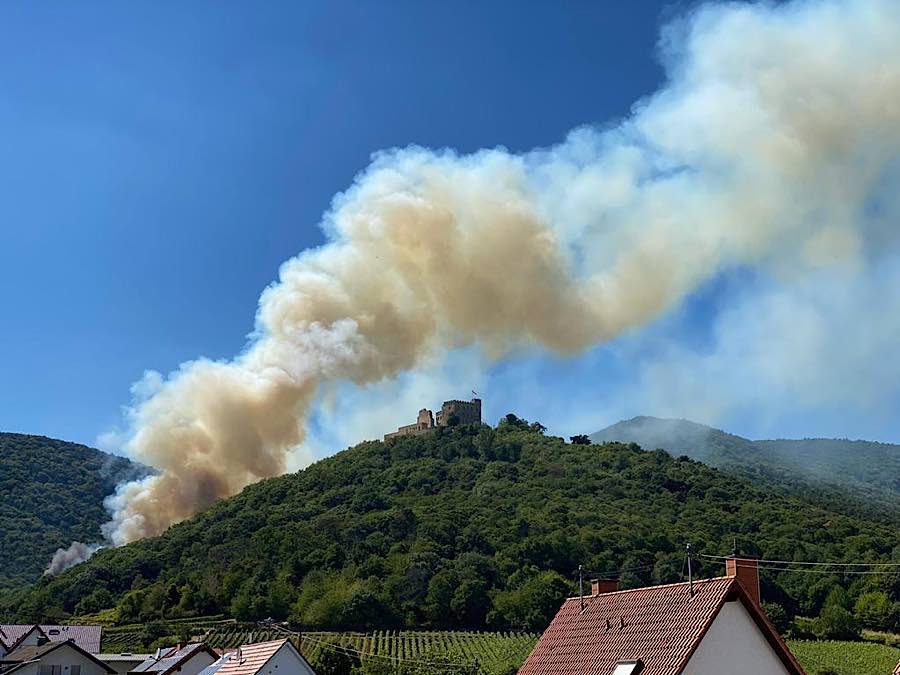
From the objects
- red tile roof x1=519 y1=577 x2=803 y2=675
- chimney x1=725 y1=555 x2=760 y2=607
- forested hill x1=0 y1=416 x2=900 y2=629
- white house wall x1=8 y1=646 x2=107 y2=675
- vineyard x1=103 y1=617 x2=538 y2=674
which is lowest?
red tile roof x1=519 y1=577 x2=803 y2=675

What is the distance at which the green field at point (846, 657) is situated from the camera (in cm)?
10900

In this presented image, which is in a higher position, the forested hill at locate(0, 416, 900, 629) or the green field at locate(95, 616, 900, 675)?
the forested hill at locate(0, 416, 900, 629)

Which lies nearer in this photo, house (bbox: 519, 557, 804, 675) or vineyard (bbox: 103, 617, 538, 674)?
house (bbox: 519, 557, 804, 675)

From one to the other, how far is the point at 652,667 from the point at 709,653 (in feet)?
5.52

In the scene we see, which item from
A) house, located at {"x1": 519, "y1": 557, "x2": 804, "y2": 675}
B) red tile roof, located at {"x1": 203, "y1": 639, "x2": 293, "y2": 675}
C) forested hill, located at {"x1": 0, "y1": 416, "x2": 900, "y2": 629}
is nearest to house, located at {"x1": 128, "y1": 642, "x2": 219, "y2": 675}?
red tile roof, located at {"x1": 203, "y1": 639, "x2": 293, "y2": 675}

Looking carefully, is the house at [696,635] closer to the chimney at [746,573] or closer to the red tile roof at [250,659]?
the chimney at [746,573]

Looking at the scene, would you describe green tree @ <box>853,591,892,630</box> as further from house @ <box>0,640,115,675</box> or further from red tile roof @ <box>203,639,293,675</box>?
red tile roof @ <box>203,639,293,675</box>

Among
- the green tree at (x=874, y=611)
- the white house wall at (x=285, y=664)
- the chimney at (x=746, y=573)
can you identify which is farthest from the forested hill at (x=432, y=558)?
the chimney at (x=746, y=573)

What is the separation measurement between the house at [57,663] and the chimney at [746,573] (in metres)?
56.4

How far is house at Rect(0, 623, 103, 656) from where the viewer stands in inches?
3485

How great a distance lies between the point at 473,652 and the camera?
11625 cm

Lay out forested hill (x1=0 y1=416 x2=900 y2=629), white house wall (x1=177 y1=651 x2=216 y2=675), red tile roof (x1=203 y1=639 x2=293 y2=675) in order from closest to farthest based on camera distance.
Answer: red tile roof (x1=203 y1=639 x2=293 y2=675) → white house wall (x1=177 y1=651 x2=216 y2=675) → forested hill (x1=0 y1=416 x2=900 y2=629)

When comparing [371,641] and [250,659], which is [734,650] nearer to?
[250,659]

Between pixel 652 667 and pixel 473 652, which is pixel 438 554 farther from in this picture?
pixel 652 667
